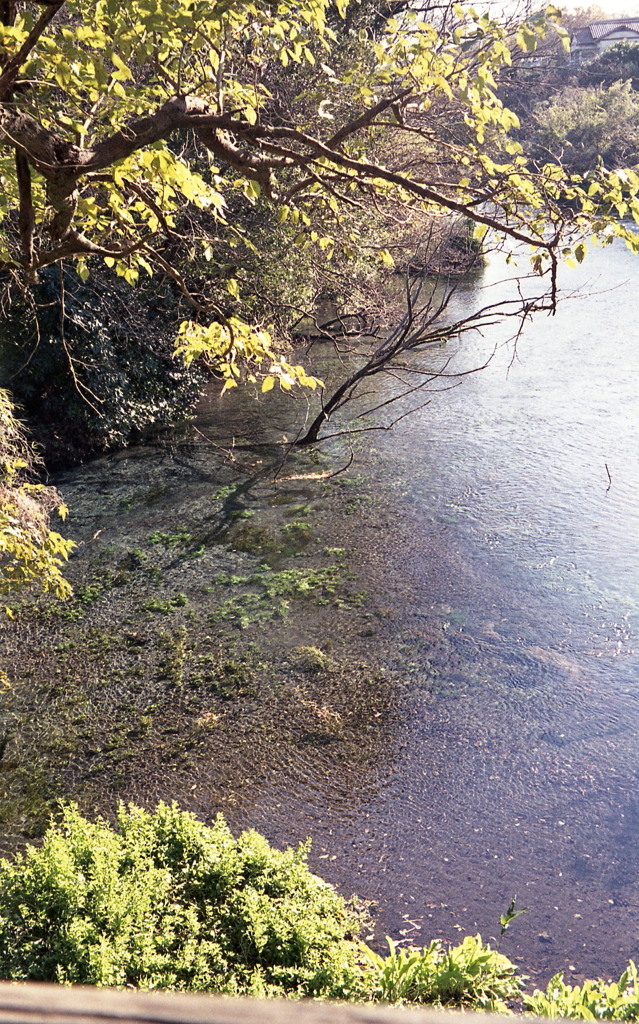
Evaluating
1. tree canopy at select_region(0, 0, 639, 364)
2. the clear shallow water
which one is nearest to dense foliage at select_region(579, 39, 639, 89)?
the clear shallow water

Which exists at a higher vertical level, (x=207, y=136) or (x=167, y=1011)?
(x=207, y=136)

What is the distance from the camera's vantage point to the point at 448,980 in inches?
186

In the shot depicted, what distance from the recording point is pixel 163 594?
35.0ft

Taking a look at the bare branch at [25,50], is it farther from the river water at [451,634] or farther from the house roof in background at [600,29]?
the house roof in background at [600,29]

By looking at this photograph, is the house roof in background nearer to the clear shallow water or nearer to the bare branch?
the clear shallow water

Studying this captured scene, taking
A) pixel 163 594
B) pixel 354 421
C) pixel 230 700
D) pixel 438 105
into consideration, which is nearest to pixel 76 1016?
pixel 230 700

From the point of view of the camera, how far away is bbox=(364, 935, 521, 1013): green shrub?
4645mm

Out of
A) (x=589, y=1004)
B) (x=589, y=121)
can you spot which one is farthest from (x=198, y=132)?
(x=589, y=121)

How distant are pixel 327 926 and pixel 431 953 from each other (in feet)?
2.09

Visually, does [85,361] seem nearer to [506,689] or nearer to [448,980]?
[506,689]

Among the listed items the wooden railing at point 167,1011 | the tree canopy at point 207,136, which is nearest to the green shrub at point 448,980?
the tree canopy at point 207,136

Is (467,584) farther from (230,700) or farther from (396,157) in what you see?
(396,157)

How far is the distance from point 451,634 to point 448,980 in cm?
513

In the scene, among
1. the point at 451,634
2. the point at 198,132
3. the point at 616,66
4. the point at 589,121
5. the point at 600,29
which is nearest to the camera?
the point at 198,132
